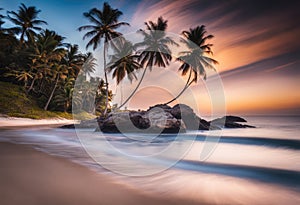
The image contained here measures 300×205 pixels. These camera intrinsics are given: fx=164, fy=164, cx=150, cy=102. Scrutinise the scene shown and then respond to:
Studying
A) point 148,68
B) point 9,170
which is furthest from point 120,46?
point 9,170

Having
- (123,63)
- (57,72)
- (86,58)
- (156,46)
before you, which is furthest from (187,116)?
(86,58)

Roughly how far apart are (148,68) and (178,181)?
19.2 meters

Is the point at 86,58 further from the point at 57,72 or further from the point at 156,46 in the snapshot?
the point at 156,46

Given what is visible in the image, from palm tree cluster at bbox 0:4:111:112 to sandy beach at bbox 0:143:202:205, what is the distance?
24.8 m

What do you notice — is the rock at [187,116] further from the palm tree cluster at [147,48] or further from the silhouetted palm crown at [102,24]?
the silhouetted palm crown at [102,24]

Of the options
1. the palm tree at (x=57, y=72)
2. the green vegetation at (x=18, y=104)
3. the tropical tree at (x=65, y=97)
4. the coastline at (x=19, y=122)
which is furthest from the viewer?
the tropical tree at (x=65, y=97)

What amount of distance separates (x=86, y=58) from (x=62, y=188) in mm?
34470

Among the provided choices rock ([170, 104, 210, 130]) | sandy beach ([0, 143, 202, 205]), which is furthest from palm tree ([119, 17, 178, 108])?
sandy beach ([0, 143, 202, 205])

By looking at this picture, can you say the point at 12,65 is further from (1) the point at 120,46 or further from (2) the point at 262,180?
(2) the point at 262,180

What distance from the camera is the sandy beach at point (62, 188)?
2.28 m

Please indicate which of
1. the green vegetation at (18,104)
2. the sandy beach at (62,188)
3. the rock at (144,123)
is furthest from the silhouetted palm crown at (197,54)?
the green vegetation at (18,104)

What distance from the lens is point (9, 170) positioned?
3396 mm

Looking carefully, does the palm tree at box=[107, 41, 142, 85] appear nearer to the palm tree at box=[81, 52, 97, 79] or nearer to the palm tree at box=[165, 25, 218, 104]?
the palm tree at box=[165, 25, 218, 104]

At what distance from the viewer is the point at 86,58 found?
33.4 meters
